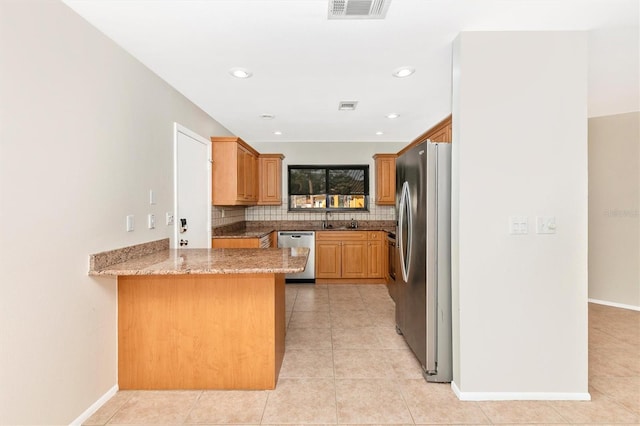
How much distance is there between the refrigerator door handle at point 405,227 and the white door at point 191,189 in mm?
2083

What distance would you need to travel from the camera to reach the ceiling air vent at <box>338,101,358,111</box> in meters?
3.49

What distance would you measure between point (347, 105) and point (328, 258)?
8.49 feet

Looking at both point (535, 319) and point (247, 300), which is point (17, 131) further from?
point (535, 319)

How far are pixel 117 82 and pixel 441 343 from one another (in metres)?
2.92

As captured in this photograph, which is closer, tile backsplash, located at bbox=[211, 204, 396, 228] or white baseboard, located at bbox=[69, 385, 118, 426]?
white baseboard, located at bbox=[69, 385, 118, 426]

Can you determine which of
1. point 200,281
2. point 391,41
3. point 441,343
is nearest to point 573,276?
point 441,343

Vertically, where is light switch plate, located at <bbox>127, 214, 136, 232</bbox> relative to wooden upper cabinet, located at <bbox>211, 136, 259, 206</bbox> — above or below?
below

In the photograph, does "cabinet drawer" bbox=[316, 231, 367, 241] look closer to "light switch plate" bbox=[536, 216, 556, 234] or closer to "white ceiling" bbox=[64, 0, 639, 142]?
"white ceiling" bbox=[64, 0, 639, 142]

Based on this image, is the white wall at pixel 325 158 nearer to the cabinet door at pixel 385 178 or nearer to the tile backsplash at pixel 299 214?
the tile backsplash at pixel 299 214

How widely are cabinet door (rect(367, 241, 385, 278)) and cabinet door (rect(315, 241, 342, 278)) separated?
1.61ft

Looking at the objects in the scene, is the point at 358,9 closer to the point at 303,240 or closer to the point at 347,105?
the point at 347,105

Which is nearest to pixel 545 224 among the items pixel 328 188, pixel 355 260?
pixel 355 260

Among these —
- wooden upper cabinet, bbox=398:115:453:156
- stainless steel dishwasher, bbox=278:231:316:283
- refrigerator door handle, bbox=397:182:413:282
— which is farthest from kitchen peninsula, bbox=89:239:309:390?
stainless steel dishwasher, bbox=278:231:316:283

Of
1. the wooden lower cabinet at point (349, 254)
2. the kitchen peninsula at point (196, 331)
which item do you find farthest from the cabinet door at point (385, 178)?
the kitchen peninsula at point (196, 331)
